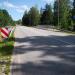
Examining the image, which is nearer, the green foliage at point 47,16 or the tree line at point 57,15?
the tree line at point 57,15

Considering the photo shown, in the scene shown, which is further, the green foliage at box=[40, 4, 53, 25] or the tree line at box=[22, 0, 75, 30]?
the green foliage at box=[40, 4, 53, 25]

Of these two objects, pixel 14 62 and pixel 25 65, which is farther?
pixel 14 62

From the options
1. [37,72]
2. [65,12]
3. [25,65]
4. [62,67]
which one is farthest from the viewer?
[65,12]

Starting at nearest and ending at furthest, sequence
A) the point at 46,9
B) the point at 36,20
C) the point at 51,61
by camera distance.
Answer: the point at 51,61, the point at 46,9, the point at 36,20

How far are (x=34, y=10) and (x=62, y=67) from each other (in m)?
156

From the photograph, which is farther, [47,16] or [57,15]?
[47,16]

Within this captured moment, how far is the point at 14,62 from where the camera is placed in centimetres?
1215

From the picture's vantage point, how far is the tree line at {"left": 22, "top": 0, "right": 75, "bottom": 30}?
69.7 meters

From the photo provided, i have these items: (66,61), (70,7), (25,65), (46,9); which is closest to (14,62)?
(25,65)

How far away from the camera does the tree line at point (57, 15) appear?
69688 millimetres

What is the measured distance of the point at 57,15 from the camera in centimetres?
9944

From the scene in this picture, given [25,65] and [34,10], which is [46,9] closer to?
[34,10]

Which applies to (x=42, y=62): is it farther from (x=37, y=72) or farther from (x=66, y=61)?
(x=37, y=72)

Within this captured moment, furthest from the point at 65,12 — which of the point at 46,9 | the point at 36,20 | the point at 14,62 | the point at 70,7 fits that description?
the point at 14,62
